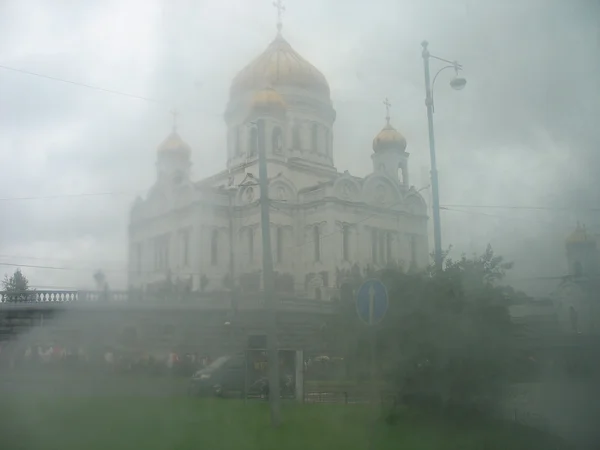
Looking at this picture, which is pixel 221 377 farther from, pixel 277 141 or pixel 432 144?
pixel 277 141

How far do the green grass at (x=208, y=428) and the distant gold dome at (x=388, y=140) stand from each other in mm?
7219

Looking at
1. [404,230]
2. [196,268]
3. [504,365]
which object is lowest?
[504,365]

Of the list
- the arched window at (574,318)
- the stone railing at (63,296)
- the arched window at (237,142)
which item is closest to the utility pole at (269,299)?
the arched window at (237,142)

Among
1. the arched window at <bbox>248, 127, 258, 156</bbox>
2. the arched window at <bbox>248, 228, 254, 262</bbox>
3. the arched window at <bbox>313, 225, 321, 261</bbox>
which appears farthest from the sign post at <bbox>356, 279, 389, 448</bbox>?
the arched window at <bbox>313, 225, 321, 261</bbox>

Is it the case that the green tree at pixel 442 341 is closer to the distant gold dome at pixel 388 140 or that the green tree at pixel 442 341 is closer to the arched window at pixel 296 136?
the distant gold dome at pixel 388 140

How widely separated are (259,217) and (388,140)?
557 centimetres

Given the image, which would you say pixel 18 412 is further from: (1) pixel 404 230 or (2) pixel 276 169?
(2) pixel 276 169

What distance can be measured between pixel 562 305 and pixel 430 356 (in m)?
2.78

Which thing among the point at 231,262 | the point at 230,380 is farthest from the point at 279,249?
the point at 230,380

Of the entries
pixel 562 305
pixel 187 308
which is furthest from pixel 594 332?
pixel 187 308

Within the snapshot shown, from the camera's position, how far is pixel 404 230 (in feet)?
41.6

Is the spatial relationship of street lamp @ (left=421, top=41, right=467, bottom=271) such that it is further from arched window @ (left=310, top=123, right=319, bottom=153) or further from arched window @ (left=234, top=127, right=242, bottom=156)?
arched window @ (left=310, top=123, right=319, bottom=153)

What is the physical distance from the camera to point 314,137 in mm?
23234

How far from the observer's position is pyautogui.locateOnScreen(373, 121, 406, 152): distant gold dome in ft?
45.6
